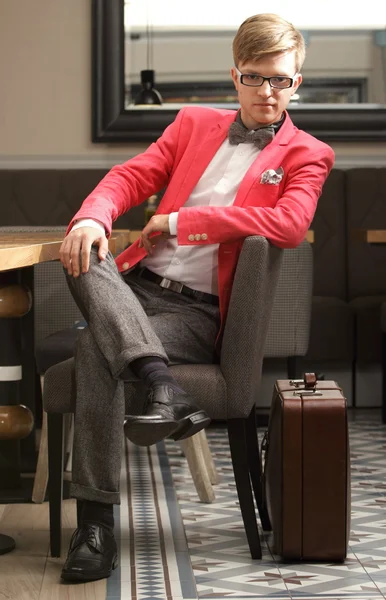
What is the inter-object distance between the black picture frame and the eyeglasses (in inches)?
98.5

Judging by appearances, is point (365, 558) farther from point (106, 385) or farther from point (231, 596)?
point (106, 385)

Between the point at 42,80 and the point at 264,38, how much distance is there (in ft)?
9.10

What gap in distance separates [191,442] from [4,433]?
0.62 m

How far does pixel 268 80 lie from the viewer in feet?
7.48

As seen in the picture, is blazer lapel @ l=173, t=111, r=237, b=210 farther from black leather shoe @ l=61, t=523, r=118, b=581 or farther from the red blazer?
black leather shoe @ l=61, t=523, r=118, b=581

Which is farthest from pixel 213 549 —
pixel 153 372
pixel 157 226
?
pixel 157 226

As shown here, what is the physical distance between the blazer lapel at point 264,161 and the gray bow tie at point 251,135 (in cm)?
2

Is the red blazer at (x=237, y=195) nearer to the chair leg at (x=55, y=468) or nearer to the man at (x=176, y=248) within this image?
the man at (x=176, y=248)

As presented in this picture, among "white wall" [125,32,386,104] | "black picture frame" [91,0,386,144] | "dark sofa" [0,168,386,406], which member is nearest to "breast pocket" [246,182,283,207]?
"dark sofa" [0,168,386,406]

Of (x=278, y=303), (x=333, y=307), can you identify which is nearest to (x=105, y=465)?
(x=278, y=303)

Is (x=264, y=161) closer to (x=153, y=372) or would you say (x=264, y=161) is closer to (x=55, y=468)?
(x=153, y=372)

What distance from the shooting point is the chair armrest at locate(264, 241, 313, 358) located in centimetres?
363

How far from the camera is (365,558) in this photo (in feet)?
7.30

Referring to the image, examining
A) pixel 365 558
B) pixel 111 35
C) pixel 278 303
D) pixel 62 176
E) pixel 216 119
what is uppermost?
pixel 111 35
